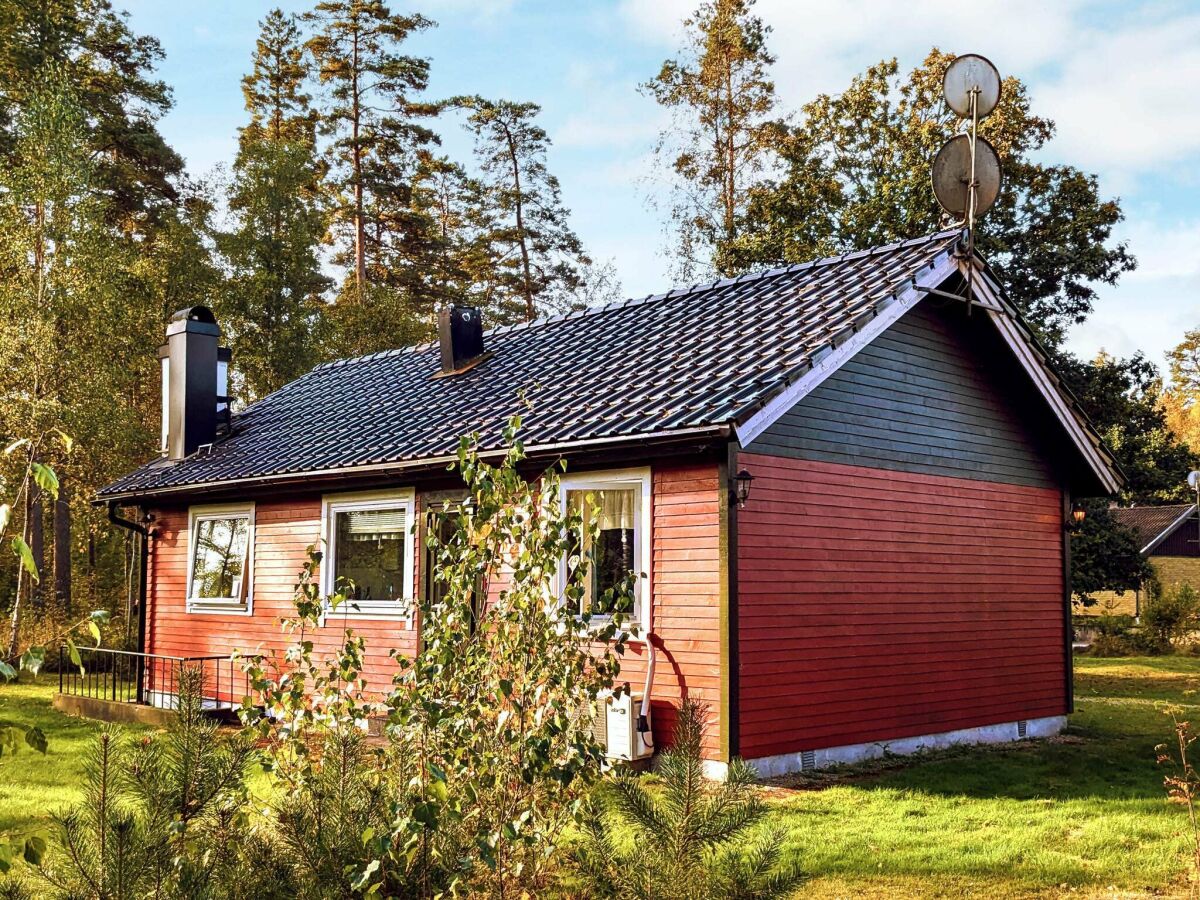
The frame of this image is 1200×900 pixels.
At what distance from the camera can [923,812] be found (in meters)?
8.34

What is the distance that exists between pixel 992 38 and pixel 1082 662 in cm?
1324

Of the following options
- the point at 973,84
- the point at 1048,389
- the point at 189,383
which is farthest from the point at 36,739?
the point at 189,383

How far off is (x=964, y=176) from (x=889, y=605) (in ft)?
14.0

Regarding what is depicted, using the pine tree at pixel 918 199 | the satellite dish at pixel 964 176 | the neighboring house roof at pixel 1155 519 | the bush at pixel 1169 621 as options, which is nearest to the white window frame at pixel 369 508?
the satellite dish at pixel 964 176

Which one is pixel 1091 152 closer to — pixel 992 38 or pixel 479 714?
pixel 992 38

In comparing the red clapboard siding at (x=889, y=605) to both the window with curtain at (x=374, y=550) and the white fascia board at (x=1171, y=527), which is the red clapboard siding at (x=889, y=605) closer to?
the window with curtain at (x=374, y=550)

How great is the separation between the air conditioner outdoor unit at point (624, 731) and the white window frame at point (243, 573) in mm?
6178

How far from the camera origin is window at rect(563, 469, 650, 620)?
9922mm

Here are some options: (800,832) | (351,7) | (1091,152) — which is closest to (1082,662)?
(1091,152)

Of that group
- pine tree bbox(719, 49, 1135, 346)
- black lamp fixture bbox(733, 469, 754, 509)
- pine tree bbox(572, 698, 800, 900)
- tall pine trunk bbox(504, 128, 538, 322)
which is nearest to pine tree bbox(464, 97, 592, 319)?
tall pine trunk bbox(504, 128, 538, 322)

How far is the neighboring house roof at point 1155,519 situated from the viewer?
41250 millimetres

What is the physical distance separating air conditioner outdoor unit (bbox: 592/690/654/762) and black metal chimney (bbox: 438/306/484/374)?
6.32 meters

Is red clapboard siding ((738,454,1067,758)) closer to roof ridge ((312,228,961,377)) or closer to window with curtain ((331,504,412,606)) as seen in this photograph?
roof ridge ((312,228,961,377))

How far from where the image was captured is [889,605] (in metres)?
11.1
